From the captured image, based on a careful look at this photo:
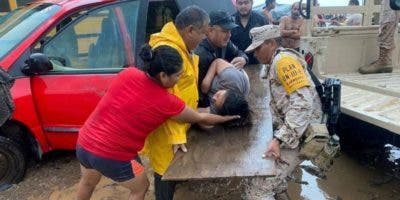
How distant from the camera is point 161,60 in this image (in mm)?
2365

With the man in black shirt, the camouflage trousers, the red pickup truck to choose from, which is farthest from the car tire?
the camouflage trousers

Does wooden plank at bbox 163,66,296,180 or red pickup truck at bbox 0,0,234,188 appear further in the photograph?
red pickup truck at bbox 0,0,234,188

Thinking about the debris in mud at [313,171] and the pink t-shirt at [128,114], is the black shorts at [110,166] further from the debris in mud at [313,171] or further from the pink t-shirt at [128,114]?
the debris in mud at [313,171]

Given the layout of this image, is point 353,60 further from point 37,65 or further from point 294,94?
point 37,65

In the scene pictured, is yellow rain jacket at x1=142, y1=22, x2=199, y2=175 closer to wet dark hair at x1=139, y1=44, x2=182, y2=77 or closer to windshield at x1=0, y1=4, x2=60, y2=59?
wet dark hair at x1=139, y1=44, x2=182, y2=77

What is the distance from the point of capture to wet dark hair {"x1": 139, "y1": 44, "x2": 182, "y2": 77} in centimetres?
237

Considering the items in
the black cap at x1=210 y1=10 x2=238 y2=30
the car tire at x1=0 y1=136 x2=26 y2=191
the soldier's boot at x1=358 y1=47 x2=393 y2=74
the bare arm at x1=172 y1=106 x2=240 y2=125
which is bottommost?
the car tire at x1=0 y1=136 x2=26 y2=191

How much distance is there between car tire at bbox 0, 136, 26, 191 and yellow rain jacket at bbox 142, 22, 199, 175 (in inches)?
66.6

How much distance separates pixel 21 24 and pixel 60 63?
23.1 inches

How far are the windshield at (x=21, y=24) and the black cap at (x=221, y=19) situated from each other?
5.91 ft

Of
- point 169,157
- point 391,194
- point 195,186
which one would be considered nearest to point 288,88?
point 169,157

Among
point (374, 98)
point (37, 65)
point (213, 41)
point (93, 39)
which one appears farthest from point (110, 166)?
point (374, 98)

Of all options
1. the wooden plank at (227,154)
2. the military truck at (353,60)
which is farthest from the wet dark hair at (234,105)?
the military truck at (353,60)

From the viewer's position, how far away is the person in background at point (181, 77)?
2.67m
